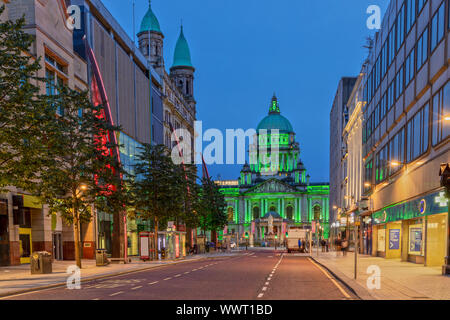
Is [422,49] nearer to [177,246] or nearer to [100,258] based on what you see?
[100,258]

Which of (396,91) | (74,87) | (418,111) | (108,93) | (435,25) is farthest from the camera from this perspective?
(108,93)

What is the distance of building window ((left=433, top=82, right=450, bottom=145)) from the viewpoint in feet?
71.7

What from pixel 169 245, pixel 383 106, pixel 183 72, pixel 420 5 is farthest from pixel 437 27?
pixel 183 72

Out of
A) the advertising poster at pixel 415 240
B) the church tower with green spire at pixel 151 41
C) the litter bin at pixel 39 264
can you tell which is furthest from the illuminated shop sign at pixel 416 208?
the church tower with green spire at pixel 151 41

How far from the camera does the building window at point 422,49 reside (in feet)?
83.7

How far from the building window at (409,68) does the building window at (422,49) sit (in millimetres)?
1328

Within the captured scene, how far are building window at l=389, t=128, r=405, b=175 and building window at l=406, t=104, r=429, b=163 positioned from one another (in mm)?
Result: 1522

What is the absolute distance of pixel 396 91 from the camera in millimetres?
33719

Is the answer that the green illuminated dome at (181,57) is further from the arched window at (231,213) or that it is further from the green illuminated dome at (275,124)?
the green illuminated dome at (275,124)

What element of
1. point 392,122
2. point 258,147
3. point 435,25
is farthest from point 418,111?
point 258,147

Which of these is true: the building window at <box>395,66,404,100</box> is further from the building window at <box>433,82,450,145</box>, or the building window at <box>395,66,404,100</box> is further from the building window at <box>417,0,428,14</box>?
the building window at <box>433,82,450,145</box>
